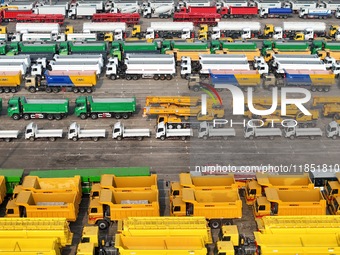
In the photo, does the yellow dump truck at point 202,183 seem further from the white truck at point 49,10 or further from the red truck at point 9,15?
the red truck at point 9,15

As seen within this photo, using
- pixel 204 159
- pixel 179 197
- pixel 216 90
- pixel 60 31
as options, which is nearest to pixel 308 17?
pixel 60 31

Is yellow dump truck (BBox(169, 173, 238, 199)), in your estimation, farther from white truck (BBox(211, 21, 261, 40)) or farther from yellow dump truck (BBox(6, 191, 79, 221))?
white truck (BBox(211, 21, 261, 40))

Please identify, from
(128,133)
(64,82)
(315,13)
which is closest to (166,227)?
(128,133)

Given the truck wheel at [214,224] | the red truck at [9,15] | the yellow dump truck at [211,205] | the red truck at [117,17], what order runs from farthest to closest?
the red truck at [9,15], the red truck at [117,17], the truck wheel at [214,224], the yellow dump truck at [211,205]

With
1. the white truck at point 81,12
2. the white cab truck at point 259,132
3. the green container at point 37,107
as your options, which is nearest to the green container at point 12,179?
the green container at point 37,107

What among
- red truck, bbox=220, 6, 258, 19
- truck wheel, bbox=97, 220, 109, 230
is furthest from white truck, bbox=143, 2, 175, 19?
truck wheel, bbox=97, 220, 109, 230

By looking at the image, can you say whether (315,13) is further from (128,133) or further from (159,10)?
(128,133)

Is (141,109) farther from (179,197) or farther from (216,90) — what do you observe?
(179,197)
